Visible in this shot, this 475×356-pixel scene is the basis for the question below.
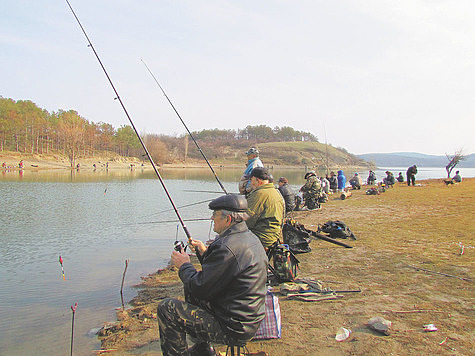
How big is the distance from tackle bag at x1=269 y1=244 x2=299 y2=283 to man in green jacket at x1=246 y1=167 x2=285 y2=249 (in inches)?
6.4

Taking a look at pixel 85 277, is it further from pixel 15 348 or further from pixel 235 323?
pixel 235 323

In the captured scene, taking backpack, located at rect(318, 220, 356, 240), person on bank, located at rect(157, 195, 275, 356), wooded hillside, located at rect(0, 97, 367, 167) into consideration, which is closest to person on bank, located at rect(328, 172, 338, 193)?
wooded hillside, located at rect(0, 97, 367, 167)

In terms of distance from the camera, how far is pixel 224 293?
2709 mm

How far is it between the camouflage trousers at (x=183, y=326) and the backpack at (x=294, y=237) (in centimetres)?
477

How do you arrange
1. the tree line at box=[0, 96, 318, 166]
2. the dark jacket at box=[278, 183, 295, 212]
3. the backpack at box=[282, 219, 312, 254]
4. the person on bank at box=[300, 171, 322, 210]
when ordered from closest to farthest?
the backpack at box=[282, 219, 312, 254] < the dark jacket at box=[278, 183, 295, 212] < the person on bank at box=[300, 171, 322, 210] < the tree line at box=[0, 96, 318, 166]

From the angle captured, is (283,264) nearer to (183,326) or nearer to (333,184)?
(183,326)

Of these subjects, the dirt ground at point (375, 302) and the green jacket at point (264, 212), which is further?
the green jacket at point (264, 212)

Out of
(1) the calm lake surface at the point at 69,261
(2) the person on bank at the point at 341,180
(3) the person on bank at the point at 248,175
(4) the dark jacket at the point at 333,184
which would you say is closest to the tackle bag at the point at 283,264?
(3) the person on bank at the point at 248,175

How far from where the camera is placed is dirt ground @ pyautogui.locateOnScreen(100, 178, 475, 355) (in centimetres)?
369

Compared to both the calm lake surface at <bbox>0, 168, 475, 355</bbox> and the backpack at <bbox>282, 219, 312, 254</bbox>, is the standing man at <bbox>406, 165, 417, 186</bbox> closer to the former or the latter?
the calm lake surface at <bbox>0, 168, 475, 355</bbox>

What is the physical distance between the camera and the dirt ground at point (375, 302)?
12.1ft

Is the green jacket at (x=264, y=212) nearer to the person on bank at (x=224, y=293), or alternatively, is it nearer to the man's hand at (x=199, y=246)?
the man's hand at (x=199, y=246)

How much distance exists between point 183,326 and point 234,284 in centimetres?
61

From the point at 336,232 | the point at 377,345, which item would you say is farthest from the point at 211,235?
the point at 377,345
